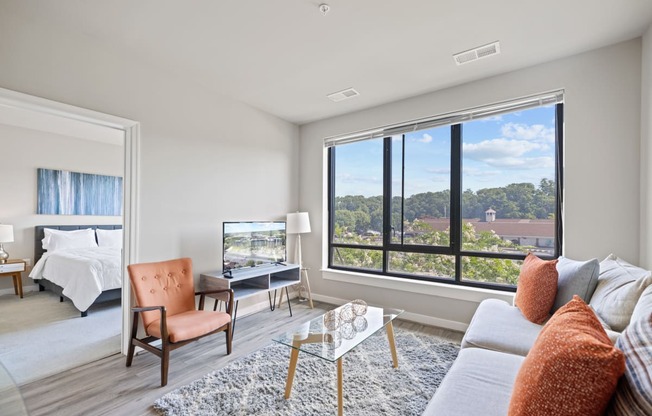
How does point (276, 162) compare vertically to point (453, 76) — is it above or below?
below

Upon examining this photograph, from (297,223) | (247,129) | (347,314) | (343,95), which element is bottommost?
(347,314)

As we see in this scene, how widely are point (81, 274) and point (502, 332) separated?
4.48m

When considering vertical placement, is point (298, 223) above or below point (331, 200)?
below

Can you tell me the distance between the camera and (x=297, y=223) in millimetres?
4055

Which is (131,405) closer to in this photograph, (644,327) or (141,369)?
(141,369)

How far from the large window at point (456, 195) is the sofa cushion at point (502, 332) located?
101 centimetres

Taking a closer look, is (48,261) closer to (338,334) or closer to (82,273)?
(82,273)

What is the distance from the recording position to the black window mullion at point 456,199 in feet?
10.9

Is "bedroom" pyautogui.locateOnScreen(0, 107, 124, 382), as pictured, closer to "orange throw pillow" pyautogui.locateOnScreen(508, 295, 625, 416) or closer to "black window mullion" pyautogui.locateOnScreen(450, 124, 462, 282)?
"orange throw pillow" pyautogui.locateOnScreen(508, 295, 625, 416)

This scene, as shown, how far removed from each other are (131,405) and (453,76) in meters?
3.74

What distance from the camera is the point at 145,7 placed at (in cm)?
208

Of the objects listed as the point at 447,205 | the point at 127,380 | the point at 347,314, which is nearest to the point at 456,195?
the point at 447,205

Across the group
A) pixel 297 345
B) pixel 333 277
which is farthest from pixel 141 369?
pixel 333 277

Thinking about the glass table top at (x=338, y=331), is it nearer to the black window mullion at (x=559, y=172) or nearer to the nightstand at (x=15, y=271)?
the black window mullion at (x=559, y=172)
